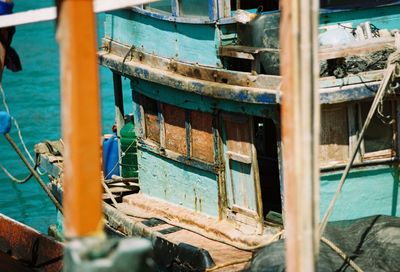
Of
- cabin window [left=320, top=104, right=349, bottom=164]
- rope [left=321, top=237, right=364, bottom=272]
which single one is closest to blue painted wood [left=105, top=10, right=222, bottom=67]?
cabin window [left=320, top=104, right=349, bottom=164]

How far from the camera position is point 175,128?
1127cm

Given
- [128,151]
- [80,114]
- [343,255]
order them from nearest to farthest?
[80,114], [343,255], [128,151]

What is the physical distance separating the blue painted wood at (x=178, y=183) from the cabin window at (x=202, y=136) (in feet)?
0.63

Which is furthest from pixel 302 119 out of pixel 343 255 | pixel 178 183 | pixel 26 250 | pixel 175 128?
pixel 26 250

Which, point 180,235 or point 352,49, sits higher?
point 352,49

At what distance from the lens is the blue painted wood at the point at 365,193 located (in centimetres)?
991

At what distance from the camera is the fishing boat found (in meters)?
9.47

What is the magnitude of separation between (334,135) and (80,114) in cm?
550

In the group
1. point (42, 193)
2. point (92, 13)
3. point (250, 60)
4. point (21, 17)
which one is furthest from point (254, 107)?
point (42, 193)

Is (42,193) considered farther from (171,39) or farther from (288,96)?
(288,96)

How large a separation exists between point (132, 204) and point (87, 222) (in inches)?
296

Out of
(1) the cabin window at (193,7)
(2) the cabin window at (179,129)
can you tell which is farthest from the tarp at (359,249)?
(1) the cabin window at (193,7)

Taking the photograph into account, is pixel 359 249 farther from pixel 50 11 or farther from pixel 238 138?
pixel 50 11

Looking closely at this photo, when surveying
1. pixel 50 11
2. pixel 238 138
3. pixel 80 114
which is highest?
pixel 50 11
